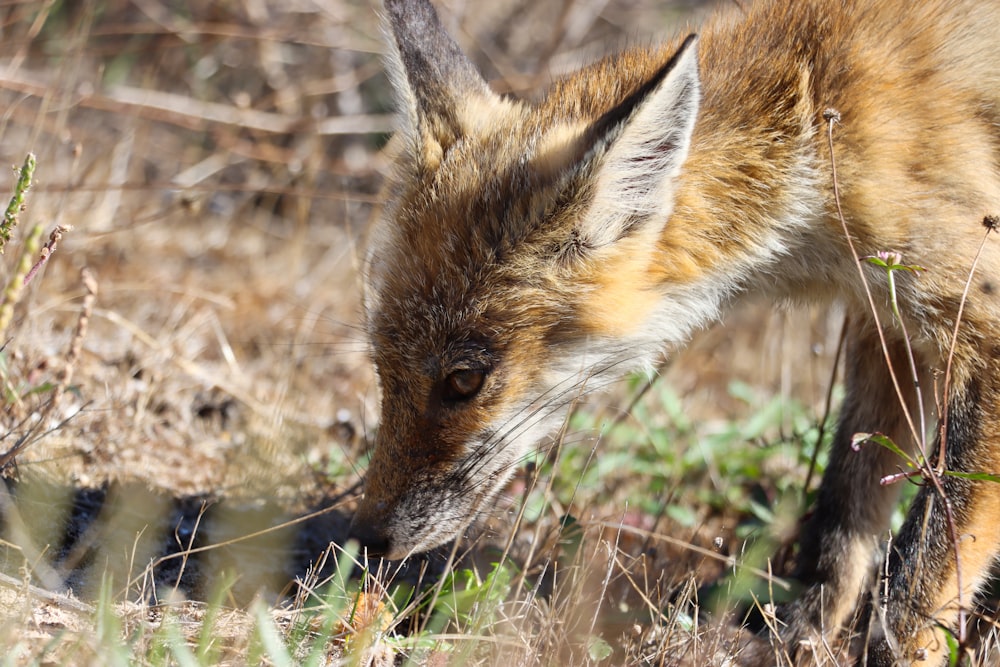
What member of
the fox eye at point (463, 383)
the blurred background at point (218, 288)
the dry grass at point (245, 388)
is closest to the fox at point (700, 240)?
the fox eye at point (463, 383)

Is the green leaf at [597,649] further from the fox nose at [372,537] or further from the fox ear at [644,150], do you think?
the fox ear at [644,150]

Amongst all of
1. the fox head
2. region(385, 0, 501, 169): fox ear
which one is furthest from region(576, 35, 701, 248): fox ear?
region(385, 0, 501, 169): fox ear

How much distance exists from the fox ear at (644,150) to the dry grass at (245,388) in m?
1.03

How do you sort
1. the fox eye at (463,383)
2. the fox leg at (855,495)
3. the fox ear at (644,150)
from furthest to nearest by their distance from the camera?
the fox leg at (855,495), the fox eye at (463,383), the fox ear at (644,150)

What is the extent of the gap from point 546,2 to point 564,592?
7552mm

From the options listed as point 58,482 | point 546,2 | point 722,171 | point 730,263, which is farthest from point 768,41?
point 546,2

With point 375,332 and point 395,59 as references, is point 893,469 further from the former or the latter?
point 395,59

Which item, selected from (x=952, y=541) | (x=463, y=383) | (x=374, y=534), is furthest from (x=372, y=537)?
(x=952, y=541)

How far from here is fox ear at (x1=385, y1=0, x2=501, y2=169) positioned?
3764 millimetres

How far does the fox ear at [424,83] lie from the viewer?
376 centimetres

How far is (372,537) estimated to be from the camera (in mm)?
3449

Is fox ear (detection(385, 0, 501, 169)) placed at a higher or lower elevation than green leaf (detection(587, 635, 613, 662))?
higher

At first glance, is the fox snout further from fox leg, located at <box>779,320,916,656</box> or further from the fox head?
fox leg, located at <box>779,320,916,656</box>

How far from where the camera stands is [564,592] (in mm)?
3773
